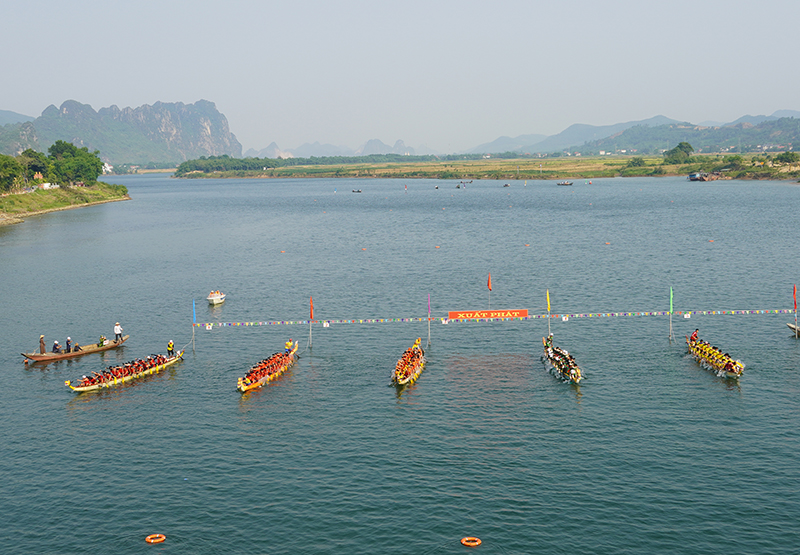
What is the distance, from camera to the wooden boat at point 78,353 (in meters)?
67.8

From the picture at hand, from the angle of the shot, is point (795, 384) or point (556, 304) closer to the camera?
point (795, 384)

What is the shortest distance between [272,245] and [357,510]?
112400 mm

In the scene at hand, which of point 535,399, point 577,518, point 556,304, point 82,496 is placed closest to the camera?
point 577,518

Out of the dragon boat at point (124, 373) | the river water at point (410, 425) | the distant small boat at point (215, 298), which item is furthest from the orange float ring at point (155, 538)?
the distant small boat at point (215, 298)

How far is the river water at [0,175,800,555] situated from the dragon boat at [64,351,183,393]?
1.11 meters

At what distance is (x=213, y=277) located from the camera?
110312mm

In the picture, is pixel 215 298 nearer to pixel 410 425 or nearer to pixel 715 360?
pixel 410 425

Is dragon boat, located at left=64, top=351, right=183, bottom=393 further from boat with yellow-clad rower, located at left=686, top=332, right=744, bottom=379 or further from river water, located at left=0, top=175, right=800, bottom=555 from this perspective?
boat with yellow-clad rower, located at left=686, top=332, right=744, bottom=379

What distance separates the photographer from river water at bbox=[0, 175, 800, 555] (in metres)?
38.3

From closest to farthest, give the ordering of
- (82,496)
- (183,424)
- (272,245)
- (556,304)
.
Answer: (82,496) → (183,424) → (556,304) → (272,245)

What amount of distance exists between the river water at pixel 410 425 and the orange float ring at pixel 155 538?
0.37 metres

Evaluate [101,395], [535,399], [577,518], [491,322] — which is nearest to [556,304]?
[491,322]

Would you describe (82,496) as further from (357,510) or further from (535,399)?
(535,399)

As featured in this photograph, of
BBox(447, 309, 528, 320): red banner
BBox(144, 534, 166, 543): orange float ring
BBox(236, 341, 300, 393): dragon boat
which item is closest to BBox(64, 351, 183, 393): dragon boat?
BBox(236, 341, 300, 393): dragon boat
